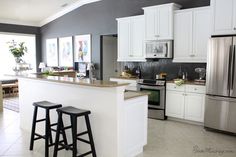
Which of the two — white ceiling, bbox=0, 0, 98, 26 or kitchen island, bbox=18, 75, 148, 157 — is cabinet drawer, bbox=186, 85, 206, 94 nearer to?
kitchen island, bbox=18, 75, 148, 157

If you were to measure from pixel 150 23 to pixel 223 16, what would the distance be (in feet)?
5.89

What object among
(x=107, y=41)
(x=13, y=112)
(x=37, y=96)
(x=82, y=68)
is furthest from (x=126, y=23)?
(x=13, y=112)

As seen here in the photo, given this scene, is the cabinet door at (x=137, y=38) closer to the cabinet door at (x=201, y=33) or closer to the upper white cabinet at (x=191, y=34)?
the upper white cabinet at (x=191, y=34)

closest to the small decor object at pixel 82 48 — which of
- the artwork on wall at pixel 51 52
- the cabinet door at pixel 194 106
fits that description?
the artwork on wall at pixel 51 52

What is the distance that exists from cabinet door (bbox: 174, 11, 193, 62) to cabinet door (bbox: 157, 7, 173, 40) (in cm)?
12

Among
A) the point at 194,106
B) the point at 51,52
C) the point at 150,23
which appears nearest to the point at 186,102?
the point at 194,106

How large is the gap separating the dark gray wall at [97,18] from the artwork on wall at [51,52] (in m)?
0.25

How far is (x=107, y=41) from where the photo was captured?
7.67 metres

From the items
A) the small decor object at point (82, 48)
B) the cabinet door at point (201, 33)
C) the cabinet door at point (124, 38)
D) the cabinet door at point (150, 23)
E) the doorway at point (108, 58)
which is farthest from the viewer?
the small decor object at point (82, 48)

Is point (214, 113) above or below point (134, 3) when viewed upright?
below

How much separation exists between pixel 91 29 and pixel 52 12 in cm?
201

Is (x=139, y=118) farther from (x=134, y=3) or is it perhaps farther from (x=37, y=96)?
(x=134, y=3)

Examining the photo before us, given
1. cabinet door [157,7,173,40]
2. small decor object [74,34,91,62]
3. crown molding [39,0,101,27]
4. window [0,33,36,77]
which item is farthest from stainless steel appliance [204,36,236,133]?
window [0,33,36,77]

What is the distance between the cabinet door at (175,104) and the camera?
5062mm
